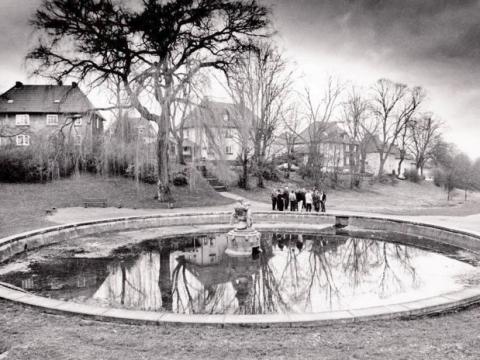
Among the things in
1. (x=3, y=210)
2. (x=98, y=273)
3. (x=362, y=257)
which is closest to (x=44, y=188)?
(x=3, y=210)

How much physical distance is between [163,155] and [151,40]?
6.44 meters

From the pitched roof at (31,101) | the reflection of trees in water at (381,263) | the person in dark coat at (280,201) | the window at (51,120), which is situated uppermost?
the pitched roof at (31,101)

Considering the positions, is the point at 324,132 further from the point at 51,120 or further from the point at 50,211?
the point at 50,211

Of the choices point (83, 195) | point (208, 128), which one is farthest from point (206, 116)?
point (83, 195)

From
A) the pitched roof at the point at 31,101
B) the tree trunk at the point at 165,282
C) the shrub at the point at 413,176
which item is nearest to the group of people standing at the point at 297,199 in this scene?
the tree trunk at the point at 165,282

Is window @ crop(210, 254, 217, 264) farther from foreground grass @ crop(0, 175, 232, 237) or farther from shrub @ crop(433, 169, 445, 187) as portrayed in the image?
shrub @ crop(433, 169, 445, 187)

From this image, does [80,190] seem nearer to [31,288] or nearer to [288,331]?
[31,288]

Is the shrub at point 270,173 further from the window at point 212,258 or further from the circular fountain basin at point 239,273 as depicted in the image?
the window at point 212,258

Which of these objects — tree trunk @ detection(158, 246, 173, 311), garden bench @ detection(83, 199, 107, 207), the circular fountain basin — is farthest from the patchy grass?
tree trunk @ detection(158, 246, 173, 311)

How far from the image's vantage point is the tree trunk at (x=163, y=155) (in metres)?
21.5

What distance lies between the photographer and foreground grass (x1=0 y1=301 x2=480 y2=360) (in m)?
5.45

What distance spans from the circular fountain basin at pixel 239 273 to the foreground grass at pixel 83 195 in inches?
299

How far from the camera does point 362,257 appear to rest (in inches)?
511

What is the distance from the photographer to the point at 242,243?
13.0 meters
